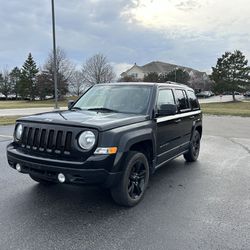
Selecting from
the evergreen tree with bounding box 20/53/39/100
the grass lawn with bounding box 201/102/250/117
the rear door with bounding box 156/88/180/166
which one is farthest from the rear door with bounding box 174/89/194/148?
the evergreen tree with bounding box 20/53/39/100

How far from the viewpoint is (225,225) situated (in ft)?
12.3

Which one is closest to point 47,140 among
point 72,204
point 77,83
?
point 72,204

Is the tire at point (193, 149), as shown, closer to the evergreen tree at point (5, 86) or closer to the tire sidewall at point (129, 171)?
the tire sidewall at point (129, 171)

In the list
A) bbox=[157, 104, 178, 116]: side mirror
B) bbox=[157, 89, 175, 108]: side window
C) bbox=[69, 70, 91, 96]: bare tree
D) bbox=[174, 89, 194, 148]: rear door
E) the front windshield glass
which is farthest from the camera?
bbox=[69, 70, 91, 96]: bare tree

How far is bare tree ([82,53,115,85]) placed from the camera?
5247cm

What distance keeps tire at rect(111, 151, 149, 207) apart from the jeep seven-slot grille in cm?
88

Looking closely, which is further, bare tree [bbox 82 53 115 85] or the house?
the house

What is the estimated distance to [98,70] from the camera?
52.7 metres

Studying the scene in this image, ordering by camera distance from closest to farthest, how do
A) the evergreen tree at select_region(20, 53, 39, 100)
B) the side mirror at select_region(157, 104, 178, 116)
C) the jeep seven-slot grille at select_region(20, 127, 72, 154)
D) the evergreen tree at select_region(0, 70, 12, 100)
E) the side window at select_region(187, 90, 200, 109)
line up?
the jeep seven-slot grille at select_region(20, 127, 72, 154), the side mirror at select_region(157, 104, 178, 116), the side window at select_region(187, 90, 200, 109), the evergreen tree at select_region(20, 53, 39, 100), the evergreen tree at select_region(0, 70, 12, 100)

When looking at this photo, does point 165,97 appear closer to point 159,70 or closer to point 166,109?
point 166,109

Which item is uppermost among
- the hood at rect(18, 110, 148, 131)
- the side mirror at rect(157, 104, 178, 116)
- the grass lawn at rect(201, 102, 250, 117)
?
the side mirror at rect(157, 104, 178, 116)

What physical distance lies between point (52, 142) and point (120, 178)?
3.43 ft

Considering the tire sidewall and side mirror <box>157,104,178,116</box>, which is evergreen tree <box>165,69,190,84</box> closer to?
side mirror <box>157,104,178,116</box>

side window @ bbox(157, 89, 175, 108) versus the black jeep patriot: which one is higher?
side window @ bbox(157, 89, 175, 108)
